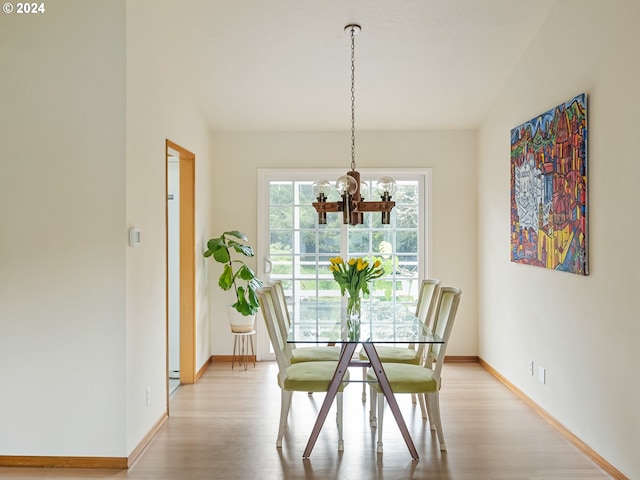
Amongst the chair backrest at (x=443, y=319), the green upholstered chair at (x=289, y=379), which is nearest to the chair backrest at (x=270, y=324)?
the green upholstered chair at (x=289, y=379)

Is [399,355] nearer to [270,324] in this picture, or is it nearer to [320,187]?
[270,324]

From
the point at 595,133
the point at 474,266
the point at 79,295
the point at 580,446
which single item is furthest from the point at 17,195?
the point at 474,266

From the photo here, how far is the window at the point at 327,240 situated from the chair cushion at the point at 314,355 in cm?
136

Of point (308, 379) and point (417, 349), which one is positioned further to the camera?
point (417, 349)

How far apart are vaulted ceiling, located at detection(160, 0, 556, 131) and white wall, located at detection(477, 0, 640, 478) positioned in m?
0.39

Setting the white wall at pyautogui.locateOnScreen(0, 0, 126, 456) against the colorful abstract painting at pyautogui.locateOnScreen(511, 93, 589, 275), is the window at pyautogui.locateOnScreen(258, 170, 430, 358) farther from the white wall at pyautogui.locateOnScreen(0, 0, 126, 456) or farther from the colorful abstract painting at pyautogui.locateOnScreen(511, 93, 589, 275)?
the white wall at pyautogui.locateOnScreen(0, 0, 126, 456)

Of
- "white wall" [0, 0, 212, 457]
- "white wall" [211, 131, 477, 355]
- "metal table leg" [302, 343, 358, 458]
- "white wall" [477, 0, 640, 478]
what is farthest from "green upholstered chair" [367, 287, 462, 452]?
"white wall" [211, 131, 477, 355]

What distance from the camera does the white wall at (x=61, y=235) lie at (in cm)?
298

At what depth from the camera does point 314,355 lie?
4043mm

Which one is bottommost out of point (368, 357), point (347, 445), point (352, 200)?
point (347, 445)

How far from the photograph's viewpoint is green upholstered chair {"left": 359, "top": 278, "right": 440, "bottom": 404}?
3.88 meters

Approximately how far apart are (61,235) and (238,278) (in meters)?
2.47

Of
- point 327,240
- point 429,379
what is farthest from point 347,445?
point 327,240

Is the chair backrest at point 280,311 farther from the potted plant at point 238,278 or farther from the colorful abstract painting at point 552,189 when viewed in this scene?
the colorful abstract painting at point 552,189
